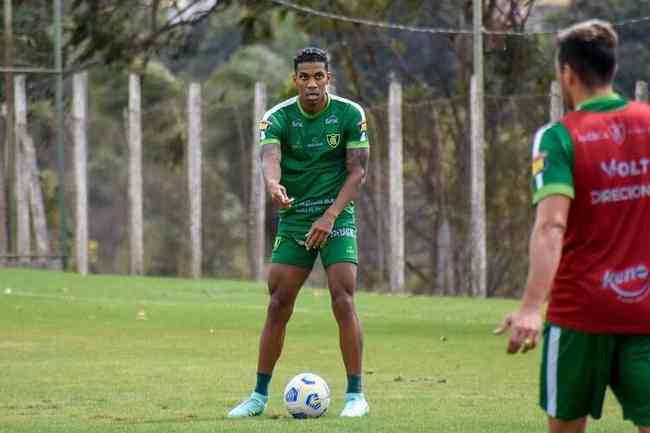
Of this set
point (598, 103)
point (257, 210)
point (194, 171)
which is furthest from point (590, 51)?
point (194, 171)

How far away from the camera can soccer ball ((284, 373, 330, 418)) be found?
32.9 ft

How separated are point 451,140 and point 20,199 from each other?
8.64 m

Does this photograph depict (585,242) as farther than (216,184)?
No

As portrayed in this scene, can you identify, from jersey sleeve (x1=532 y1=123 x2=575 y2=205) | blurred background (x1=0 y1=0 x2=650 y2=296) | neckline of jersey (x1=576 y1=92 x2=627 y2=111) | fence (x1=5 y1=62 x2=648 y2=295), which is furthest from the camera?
blurred background (x1=0 y1=0 x2=650 y2=296)

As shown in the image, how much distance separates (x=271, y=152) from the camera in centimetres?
1030

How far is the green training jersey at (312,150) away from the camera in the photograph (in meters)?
10.4

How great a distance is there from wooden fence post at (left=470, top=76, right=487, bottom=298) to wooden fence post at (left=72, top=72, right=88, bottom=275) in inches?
302

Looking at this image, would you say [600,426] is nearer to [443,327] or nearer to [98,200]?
[443,327]

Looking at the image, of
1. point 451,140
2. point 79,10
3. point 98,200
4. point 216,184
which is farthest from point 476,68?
point 98,200

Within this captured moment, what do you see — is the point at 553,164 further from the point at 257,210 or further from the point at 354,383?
the point at 257,210

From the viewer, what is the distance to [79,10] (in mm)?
38094

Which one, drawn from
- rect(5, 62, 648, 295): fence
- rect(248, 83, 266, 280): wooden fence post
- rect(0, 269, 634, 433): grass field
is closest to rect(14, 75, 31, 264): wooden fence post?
rect(5, 62, 648, 295): fence

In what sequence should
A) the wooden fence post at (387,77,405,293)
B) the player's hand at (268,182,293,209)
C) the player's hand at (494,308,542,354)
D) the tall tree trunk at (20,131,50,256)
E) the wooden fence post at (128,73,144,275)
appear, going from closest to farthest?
the player's hand at (494,308,542,354)
the player's hand at (268,182,293,209)
the wooden fence post at (387,77,405,293)
the wooden fence post at (128,73,144,275)
the tall tree trunk at (20,131,50,256)

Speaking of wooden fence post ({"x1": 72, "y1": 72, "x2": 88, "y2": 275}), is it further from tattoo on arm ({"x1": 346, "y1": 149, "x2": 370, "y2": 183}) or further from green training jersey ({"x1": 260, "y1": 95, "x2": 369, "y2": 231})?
tattoo on arm ({"x1": 346, "y1": 149, "x2": 370, "y2": 183})
